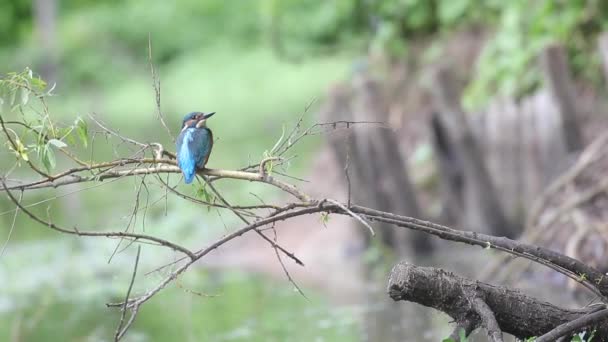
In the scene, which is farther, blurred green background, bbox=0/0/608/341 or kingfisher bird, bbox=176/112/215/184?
blurred green background, bbox=0/0/608/341

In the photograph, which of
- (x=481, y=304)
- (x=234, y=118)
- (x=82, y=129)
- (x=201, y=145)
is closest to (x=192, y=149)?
(x=201, y=145)

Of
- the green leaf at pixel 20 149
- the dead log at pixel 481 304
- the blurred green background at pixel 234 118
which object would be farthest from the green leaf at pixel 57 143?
the dead log at pixel 481 304

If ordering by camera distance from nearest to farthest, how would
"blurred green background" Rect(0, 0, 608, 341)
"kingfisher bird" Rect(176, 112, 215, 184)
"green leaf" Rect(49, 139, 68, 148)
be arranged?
1. "green leaf" Rect(49, 139, 68, 148)
2. "kingfisher bird" Rect(176, 112, 215, 184)
3. "blurred green background" Rect(0, 0, 608, 341)

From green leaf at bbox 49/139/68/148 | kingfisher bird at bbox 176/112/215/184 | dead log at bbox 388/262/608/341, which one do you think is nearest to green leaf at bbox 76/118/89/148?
green leaf at bbox 49/139/68/148

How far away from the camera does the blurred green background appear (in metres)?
9.14

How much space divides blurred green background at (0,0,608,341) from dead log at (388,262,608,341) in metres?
0.81

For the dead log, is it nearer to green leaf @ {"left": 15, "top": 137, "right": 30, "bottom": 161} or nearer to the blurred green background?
the blurred green background

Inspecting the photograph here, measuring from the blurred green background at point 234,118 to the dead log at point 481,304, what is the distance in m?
0.81

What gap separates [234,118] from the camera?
86.3 feet

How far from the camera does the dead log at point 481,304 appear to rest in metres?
4.28

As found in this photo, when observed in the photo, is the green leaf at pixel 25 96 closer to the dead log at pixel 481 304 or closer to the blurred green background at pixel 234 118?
the blurred green background at pixel 234 118

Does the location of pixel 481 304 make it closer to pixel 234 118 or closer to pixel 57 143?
pixel 57 143

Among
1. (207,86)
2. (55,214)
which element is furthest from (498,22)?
(207,86)

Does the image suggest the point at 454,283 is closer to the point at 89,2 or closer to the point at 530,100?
the point at 530,100
